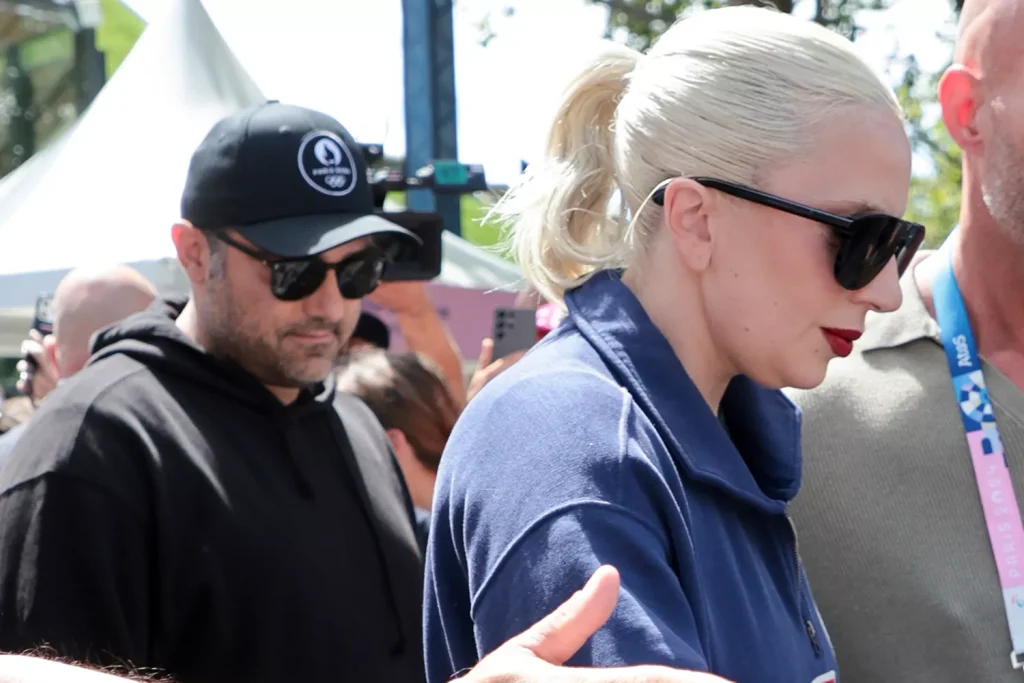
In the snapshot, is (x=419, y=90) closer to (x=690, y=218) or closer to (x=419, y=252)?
(x=419, y=252)

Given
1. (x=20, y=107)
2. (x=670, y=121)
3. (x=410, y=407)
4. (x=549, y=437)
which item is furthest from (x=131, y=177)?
(x=20, y=107)

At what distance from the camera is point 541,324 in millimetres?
3902

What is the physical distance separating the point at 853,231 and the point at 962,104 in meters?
0.77

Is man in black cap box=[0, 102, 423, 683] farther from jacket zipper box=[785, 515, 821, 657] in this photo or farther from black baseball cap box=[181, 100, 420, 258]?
jacket zipper box=[785, 515, 821, 657]

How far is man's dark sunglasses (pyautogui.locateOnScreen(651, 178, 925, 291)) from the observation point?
5.58 feet

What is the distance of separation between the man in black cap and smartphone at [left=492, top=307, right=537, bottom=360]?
1.12 metres

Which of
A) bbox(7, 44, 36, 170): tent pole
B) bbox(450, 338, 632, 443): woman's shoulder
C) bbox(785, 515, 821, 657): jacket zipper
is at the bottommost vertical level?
bbox(7, 44, 36, 170): tent pole

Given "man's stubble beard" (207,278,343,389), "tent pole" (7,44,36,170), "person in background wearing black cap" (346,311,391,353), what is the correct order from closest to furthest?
"man's stubble beard" (207,278,343,389)
"person in background wearing black cap" (346,311,391,353)
"tent pole" (7,44,36,170)

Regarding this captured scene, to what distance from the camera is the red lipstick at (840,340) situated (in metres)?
1.79

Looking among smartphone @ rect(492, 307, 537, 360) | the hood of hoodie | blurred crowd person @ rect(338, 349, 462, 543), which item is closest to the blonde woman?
the hood of hoodie

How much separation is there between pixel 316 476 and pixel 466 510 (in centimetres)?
143

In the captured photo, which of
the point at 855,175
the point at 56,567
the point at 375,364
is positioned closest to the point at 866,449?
the point at 855,175

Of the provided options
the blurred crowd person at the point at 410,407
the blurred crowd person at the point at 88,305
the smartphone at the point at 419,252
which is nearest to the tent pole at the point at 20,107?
the blurred crowd person at the point at 88,305

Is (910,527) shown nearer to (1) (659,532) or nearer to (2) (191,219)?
(1) (659,532)
